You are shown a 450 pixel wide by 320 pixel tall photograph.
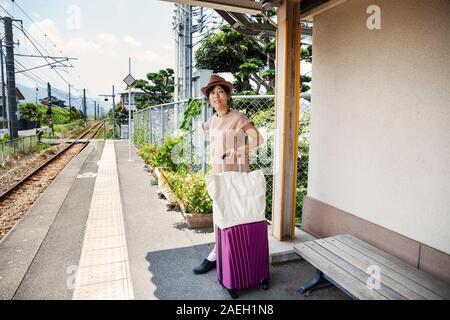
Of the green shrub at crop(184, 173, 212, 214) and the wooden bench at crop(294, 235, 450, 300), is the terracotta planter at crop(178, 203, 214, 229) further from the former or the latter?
the wooden bench at crop(294, 235, 450, 300)

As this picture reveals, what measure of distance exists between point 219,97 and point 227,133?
14.0 inches

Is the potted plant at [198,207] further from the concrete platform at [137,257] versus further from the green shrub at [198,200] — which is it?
the concrete platform at [137,257]

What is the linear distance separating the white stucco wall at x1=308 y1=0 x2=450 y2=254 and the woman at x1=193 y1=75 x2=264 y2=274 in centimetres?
119

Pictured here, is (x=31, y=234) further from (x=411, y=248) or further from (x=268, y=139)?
(x=411, y=248)

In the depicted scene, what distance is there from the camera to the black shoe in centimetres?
311

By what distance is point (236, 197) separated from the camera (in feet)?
8.61

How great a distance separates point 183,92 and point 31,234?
7175 millimetres

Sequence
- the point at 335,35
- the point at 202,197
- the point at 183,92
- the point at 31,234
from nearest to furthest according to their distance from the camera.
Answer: the point at 335,35, the point at 31,234, the point at 202,197, the point at 183,92

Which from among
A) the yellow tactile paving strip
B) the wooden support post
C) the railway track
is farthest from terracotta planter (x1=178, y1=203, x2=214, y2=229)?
the railway track

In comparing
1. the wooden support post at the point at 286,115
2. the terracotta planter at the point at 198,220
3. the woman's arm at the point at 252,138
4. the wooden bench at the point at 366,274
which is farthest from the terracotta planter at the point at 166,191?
the wooden bench at the point at 366,274

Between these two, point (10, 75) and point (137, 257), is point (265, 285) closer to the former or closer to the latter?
point (137, 257)
